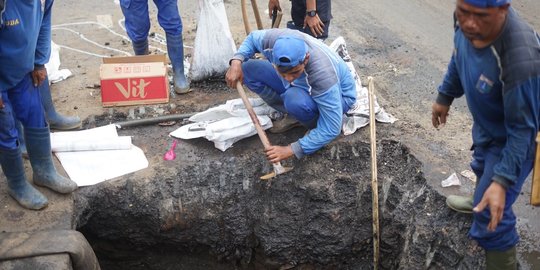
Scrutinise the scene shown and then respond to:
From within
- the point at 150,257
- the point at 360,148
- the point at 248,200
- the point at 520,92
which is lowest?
the point at 150,257

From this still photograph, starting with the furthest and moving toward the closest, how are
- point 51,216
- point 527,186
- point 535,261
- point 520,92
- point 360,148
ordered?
point 360,148 → point 527,186 → point 51,216 → point 535,261 → point 520,92

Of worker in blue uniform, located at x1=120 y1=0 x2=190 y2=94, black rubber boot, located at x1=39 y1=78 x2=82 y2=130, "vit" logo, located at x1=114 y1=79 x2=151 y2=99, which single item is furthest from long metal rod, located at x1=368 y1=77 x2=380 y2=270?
black rubber boot, located at x1=39 y1=78 x2=82 y2=130

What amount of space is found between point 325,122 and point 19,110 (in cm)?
211

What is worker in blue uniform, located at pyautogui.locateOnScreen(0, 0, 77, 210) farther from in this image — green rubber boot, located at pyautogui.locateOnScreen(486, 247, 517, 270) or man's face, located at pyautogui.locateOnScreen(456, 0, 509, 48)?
green rubber boot, located at pyautogui.locateOnScreen(486, 247, 517, 270)

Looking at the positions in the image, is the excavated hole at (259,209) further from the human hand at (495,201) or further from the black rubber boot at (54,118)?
the human hand at (495,201)

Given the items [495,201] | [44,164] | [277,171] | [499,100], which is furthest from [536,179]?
[44,164]

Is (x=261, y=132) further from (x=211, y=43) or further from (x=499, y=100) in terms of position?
(x=499, y=100)

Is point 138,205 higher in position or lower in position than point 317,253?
higher

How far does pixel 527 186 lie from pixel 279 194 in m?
1.87

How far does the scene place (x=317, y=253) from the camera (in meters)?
4.94

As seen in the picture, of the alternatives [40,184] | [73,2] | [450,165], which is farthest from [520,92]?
[73,2]

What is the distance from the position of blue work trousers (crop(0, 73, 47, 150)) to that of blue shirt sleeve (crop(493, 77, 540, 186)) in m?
2.93

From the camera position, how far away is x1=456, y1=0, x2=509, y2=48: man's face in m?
2.76

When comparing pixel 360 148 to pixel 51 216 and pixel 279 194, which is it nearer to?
pixel 279 194
